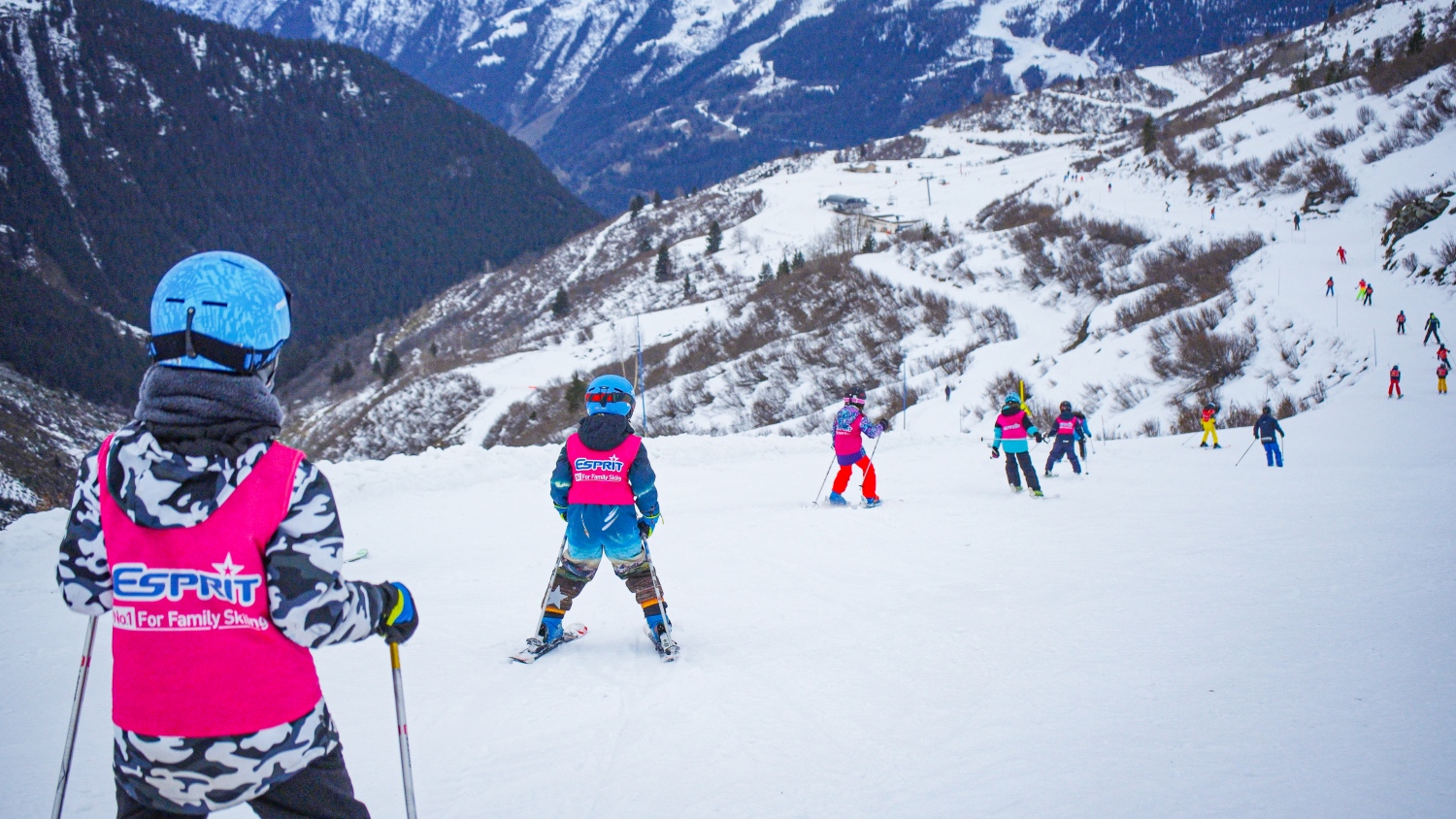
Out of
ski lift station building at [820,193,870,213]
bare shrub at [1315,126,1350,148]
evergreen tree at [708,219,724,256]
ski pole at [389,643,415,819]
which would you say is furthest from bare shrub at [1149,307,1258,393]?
ski lift station building at [820,193,870,213]

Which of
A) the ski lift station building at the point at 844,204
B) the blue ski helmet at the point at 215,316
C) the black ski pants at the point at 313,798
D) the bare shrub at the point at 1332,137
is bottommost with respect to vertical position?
the black ski pants at the point at 313,798

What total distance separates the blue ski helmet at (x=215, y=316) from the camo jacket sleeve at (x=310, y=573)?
13.8 inches

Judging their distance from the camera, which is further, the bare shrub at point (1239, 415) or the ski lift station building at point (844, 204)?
the ski lift station building at point (844, 204)

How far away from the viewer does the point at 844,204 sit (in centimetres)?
8256

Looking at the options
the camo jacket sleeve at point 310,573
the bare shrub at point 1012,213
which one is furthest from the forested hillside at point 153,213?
the camo jacket sleeve at point 310,573

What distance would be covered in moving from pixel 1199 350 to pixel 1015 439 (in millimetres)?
19901

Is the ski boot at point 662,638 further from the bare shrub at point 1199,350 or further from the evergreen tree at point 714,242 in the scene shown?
the evergreen tree at point 714,242

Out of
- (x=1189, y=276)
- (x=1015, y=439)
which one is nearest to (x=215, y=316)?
(x=1015, y=439)

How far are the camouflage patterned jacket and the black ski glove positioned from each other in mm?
177

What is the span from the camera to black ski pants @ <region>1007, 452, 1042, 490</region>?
10.2m

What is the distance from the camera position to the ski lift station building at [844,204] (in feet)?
267

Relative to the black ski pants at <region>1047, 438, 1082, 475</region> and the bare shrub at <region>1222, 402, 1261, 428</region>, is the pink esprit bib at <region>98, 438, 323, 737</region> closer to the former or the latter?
the black ski pants at <region>1047, 438, 1082, 475</region>

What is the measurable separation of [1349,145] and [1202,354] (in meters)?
21.7

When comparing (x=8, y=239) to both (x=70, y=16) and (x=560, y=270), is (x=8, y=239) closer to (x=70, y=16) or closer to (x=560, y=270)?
(x=70, y=16)
